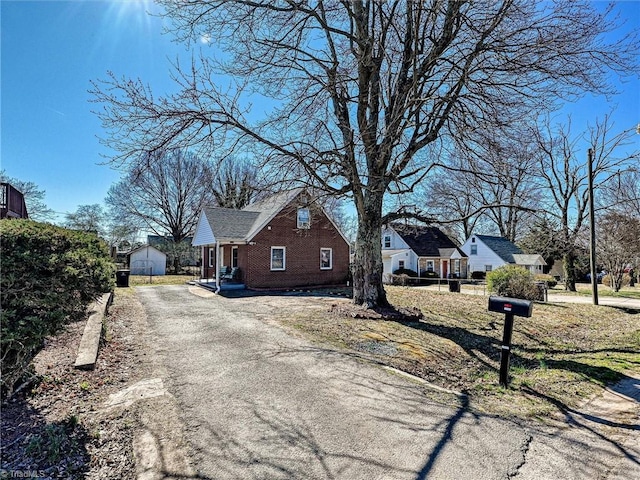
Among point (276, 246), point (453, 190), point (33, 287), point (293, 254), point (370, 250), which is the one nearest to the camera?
point (33, 287)

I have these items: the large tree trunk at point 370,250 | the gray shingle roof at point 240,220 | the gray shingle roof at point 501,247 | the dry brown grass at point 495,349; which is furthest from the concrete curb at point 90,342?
the gray shingle roof at point 501,247

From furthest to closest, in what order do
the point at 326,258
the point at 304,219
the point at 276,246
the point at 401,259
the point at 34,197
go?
the point at 401,259
the point at 34,197
the point at 326,258
the point at 304,219
the point at 276,246

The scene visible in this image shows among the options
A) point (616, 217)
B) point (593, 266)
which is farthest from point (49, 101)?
point (616, 217)

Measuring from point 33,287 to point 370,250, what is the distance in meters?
8.23

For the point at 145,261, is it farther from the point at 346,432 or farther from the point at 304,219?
the point at 346,432

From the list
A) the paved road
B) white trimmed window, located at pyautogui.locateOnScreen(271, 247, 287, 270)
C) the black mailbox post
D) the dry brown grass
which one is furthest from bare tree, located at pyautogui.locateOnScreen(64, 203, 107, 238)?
the black mailbox post

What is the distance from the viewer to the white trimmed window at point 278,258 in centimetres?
1877

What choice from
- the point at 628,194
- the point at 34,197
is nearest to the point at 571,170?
the point at 628,194

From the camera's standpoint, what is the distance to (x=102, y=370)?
16.6 ft

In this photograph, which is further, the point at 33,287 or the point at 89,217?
the point at 89,217

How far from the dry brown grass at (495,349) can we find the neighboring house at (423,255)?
72.3 ft

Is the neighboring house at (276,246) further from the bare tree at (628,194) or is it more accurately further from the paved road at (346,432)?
the bare tree at (628,194)

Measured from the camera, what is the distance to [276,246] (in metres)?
18.8

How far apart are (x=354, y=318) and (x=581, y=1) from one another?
8.64 meters
